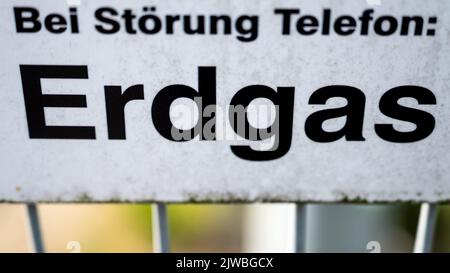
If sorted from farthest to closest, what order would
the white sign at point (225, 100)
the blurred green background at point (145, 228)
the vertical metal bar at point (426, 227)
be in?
the blurred green background at point (145, 228)
the vertical metal bar at point (426, 227)
the white sign at point (225, 100)

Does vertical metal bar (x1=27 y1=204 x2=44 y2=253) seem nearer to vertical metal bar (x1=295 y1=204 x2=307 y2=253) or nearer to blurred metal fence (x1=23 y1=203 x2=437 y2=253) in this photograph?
blurred metal fence (x1=23 y1=203 x2=437 y2=253)

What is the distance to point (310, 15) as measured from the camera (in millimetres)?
687

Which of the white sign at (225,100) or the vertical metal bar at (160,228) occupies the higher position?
the white sign at (225,100)

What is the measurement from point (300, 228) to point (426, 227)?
0.26 meters

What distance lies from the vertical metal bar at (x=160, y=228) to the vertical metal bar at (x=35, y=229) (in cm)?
25

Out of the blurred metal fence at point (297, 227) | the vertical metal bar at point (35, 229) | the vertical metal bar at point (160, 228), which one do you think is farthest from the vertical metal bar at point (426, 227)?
the vertical metal bar at point (35, 229)

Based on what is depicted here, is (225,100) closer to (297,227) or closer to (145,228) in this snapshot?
(297,227)

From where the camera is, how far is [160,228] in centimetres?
84

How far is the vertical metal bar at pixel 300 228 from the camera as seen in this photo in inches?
33.1

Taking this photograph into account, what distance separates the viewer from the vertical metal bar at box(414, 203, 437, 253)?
827mm

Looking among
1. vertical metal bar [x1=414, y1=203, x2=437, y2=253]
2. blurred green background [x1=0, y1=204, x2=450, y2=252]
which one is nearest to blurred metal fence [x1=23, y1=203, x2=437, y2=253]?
vertical metal bar [x1=414, y1=203, x2=437, y2=253]

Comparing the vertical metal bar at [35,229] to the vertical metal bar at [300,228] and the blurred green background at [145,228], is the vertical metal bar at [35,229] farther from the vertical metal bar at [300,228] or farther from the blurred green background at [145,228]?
the blurred green background at [145,228]

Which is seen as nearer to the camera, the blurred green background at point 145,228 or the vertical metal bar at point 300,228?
the vertical metal bar at point 300,228

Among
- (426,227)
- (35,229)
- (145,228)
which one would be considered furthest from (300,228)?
(145,228)
